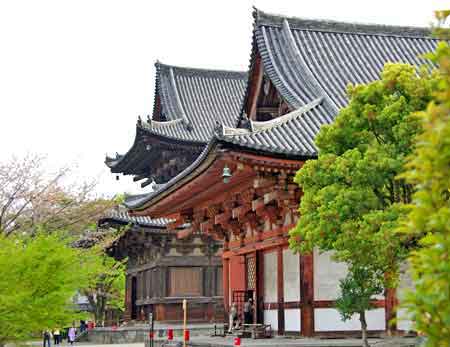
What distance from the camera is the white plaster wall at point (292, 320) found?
21128 mm

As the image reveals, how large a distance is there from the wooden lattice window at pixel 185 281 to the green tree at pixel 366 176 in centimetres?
2406

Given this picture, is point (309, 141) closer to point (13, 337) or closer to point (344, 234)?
point (344, 234)

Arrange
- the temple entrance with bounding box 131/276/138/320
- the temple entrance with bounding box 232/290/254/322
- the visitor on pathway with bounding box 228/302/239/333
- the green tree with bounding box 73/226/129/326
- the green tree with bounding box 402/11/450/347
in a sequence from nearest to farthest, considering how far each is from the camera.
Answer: the green tree with bounding box 402/11/450/347 → the visitor on pathway with bounding box 228/302/239/333 → the temple entrance with bounding box 232/290/254/322 → the temple entrance with bounding box 131/276/138/320 → the green tree with bounding box 73/226/129/326

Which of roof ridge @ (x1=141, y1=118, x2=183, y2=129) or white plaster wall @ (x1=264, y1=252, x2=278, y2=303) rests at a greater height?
roof ridge @ (x1=141, y1=118, x2=183, y2=129)

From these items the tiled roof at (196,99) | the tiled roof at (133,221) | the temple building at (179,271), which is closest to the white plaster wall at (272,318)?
the temple building at (179,271)

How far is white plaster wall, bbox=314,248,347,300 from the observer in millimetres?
20516

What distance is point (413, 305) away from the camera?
5.05 meters

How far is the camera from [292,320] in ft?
70.5

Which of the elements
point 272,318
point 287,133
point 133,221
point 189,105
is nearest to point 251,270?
point 272,318

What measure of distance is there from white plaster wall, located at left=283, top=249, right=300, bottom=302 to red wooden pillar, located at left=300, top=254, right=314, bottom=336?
0.55 m

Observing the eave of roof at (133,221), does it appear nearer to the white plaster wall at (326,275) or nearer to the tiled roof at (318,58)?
the tiled roof at (318,58)

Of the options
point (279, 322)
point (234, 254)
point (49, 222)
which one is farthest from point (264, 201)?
point (49, 222)

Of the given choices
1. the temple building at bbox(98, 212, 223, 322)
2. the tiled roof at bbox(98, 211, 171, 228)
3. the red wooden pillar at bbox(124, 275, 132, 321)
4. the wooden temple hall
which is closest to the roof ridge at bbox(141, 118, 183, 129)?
the wooden temple hall

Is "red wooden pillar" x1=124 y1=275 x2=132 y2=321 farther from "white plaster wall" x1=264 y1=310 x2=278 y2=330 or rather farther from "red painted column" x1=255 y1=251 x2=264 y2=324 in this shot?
"white plaster wall" x1=264 y1=310 x2=278 y2=330
